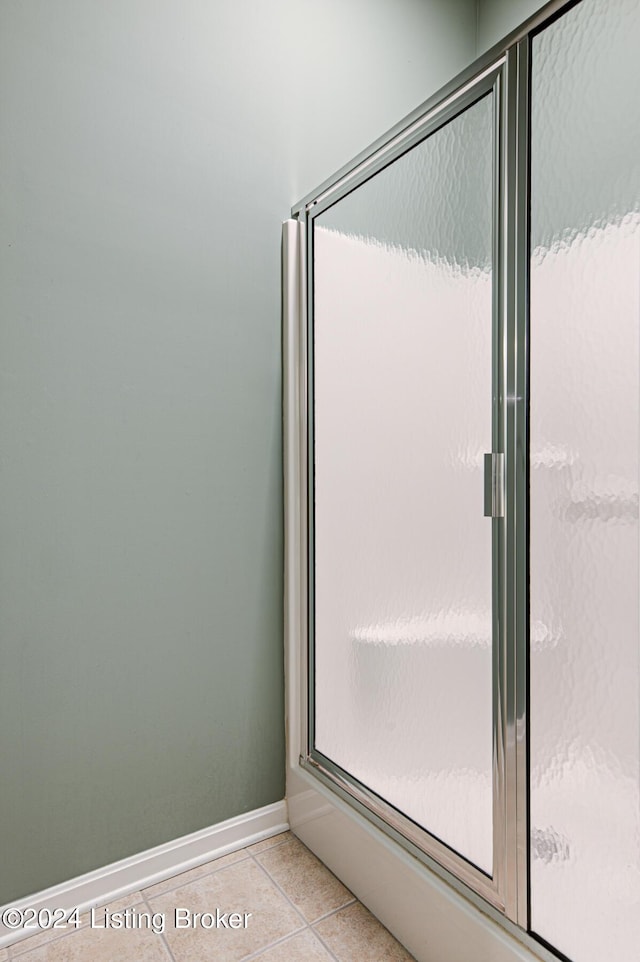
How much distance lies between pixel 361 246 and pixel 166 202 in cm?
52

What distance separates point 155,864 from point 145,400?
1.17 metres

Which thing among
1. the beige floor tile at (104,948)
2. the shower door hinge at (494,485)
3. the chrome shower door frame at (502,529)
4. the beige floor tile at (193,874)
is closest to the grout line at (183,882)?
the beige floor tile at (193,874)

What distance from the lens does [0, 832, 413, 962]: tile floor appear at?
1321 millimetres

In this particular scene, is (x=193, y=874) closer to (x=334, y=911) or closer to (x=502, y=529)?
(x=334, y=911)

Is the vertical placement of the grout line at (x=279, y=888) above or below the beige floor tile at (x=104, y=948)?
above

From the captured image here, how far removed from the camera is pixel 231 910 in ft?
4.75

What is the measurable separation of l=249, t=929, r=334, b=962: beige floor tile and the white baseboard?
1.17ft

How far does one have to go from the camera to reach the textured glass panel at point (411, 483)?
118 cm

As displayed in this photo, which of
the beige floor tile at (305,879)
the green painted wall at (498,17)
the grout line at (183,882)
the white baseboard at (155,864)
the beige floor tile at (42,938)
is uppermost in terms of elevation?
the green painted wall at (498,17)

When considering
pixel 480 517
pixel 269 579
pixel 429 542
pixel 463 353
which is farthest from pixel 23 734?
pixel 463 353

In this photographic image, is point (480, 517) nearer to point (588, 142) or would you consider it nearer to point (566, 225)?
point (566, 225)

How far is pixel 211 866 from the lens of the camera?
1.61 metres

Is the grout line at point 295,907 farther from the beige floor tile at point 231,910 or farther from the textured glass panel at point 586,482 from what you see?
the textured glass panel at point 586,482

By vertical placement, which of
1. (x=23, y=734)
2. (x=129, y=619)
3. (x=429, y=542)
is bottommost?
(x=23, y=734)
